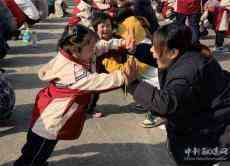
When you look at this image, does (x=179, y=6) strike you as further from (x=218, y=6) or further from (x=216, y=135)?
(x=216, y=135)

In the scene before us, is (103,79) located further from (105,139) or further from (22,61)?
(22,61)

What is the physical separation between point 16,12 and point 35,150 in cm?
539

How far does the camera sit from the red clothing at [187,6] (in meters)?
9.18

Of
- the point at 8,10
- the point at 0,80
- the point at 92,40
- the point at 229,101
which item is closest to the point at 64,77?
the point at 92,40

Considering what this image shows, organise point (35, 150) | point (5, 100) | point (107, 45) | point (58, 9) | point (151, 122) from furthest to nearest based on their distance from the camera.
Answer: point (58, 9), point (151, 122), point (5, 100), point (107, 45), point (35, 150)

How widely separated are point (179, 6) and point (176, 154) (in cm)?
606

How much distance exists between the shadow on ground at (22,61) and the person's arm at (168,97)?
19.1ft

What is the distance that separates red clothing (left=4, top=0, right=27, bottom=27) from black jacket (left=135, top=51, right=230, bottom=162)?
5.94 m

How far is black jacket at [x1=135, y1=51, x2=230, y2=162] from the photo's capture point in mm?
3086

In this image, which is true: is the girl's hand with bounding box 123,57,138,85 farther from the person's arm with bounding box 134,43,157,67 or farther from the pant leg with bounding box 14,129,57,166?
the pant leg with bounding box 14,129,57,166

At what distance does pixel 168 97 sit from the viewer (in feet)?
9.98

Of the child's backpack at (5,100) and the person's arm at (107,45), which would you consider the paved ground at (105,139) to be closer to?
the child's backpack at (5,100)

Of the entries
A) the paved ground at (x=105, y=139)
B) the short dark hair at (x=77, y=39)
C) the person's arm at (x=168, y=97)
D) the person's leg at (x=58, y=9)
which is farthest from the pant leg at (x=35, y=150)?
the person's leg at (x=58, y=9)

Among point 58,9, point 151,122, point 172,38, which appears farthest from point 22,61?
point 58,9
